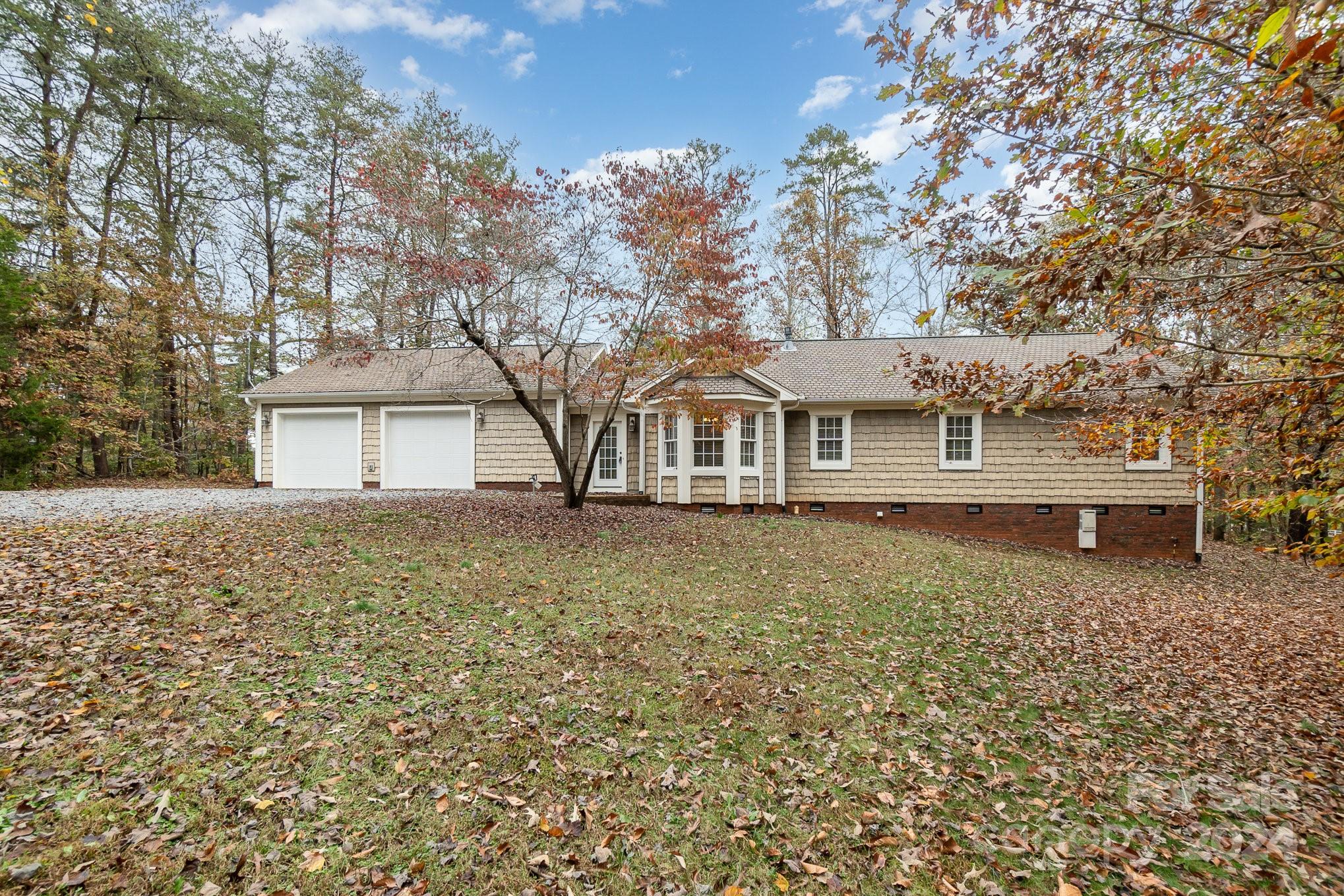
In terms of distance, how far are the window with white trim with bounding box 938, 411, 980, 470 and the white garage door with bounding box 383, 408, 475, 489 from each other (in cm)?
1181

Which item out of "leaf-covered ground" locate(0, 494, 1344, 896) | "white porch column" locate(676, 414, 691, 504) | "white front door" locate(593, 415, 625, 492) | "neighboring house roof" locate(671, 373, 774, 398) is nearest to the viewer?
"leaf-covered ground" locate(0, 494, 1344, 896)

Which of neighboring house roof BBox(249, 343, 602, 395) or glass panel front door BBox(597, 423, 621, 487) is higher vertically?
neighboring house roof BBox(249, 343, 602, 395)

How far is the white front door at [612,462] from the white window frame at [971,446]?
7.82 metres

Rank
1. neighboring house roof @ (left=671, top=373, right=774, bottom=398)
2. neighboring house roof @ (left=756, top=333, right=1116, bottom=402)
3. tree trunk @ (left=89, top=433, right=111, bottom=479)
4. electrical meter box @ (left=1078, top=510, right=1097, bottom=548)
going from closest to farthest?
neighboring house roof @ (left=671, top=373, right=774, bottom=398) → electrical meter box @ (left=1078, top=510, right=1097, bottom=548) → neighboring house roof @ (left=756, top=333, right=1116, bottom=402) → tree trunk @ (left=89, top=433, right=111, bottom=479)

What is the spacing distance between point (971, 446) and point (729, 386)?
19.9 feet

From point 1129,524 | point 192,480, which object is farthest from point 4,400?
point 1129,524

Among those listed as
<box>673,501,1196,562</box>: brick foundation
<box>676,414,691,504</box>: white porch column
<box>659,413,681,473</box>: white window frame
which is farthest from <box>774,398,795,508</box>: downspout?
<box>659,413,681,473</box>: white window frame

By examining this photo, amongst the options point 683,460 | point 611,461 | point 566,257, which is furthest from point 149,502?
point 683,460

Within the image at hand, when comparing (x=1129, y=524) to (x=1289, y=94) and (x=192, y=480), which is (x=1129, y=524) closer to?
(x=1289, y=94)

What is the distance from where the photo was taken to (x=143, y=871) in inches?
102

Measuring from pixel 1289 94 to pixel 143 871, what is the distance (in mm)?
7287

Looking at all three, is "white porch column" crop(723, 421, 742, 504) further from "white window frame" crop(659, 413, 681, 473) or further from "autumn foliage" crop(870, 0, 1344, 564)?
"autumn foliage" crop(870, 0, 1344, 564)

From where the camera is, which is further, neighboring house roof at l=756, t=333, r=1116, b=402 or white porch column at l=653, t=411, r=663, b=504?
neighboring house roof at l=756, t=333, r=1116, b=402

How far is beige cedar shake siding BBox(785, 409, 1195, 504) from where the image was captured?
13867mm
